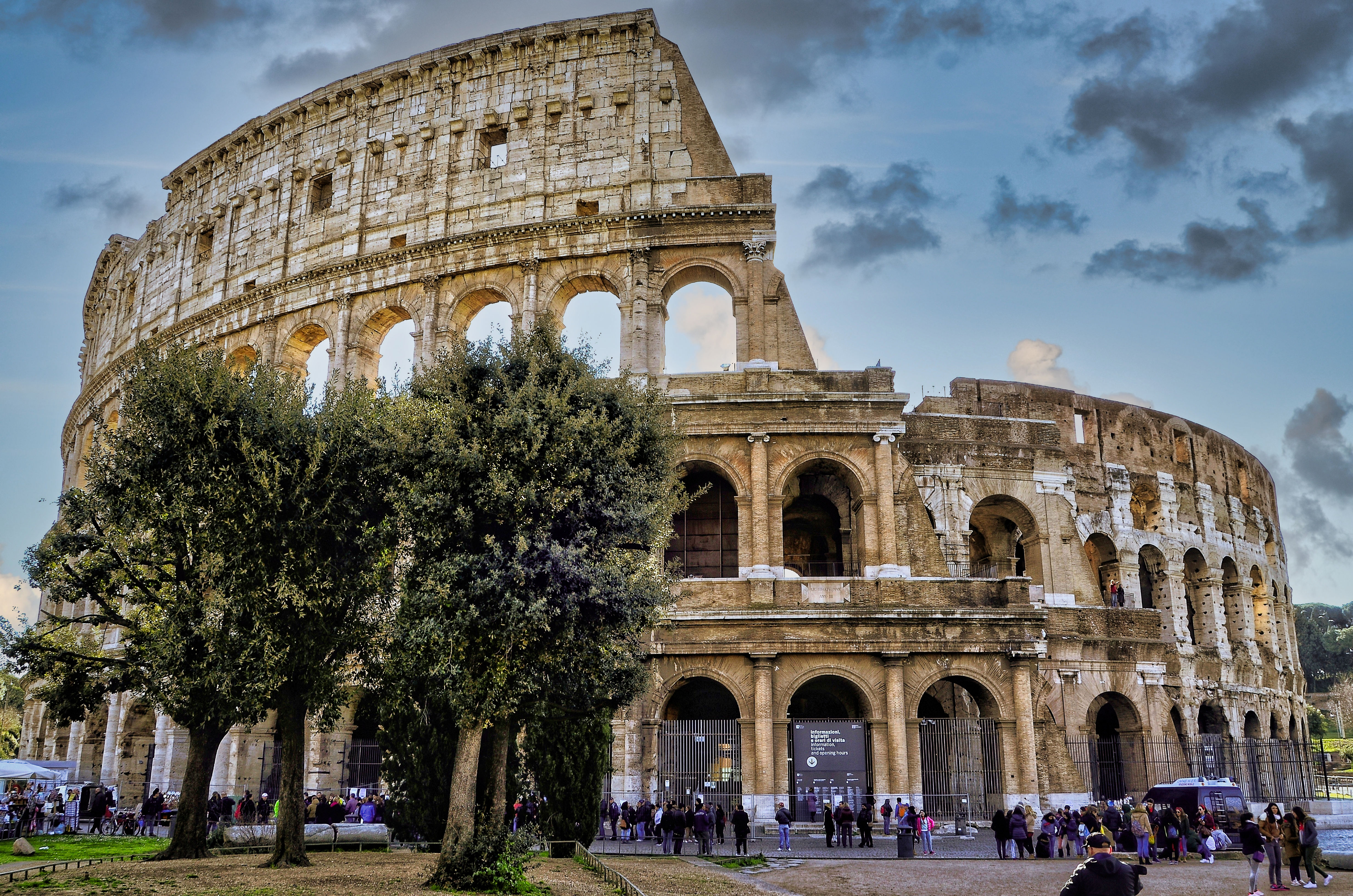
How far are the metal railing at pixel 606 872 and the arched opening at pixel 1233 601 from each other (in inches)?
1010

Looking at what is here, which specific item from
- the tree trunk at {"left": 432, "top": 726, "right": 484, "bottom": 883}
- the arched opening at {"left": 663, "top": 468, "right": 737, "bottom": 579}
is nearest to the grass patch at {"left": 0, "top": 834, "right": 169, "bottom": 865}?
the tree trunk at {"left": 432, "top": 726, "right": 484, "bottom": 883}

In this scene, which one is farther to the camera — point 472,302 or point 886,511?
point 472,302

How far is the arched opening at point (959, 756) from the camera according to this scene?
21.8 metres

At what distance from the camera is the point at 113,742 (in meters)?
27.8

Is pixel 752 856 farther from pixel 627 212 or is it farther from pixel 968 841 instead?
pixel 627 212

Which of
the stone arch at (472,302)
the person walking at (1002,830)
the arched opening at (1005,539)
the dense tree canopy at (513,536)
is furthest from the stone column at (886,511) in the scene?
the dense tree canopy at (513,536)

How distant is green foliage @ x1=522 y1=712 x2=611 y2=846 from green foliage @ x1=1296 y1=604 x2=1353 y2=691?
187ft

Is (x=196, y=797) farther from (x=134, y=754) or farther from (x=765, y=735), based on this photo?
(x=134, y=754)

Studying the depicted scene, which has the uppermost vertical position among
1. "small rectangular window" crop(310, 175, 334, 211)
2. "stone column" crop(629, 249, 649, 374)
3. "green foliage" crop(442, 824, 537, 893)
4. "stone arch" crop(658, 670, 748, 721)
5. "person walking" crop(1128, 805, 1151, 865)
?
"small rectangular window" crop(310, 175, 334, 211)

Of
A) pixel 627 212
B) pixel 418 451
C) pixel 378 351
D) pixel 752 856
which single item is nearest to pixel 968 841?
pixel 752 856

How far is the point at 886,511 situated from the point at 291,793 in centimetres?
1343

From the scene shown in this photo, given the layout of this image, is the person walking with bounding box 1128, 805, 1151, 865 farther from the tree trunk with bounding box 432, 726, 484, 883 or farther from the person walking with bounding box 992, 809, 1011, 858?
the tree trunk with bounding box 432, 726, 484, 883

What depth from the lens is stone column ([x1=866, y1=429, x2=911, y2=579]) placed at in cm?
2241

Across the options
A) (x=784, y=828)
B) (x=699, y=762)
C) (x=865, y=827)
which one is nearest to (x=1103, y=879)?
(x=784, y=828)
